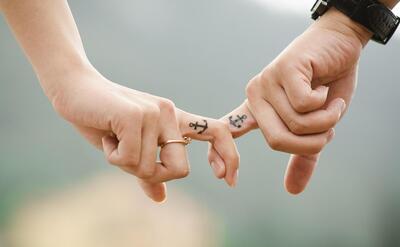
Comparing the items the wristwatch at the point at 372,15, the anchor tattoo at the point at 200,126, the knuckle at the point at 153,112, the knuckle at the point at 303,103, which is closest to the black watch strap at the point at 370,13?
the wristwatch at the point at 372,15

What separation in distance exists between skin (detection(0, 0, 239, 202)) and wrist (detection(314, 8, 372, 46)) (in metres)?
0.54

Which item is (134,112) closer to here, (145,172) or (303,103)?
(145,172)

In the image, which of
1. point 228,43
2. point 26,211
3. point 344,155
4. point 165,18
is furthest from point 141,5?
point 344,155

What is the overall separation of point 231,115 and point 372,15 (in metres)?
0.51

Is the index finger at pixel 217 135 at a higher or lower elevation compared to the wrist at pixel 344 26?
lower

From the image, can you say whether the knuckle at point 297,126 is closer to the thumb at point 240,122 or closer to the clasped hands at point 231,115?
the clasped hands at point 231,115

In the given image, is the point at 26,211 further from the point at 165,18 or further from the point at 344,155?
the point at 344,155

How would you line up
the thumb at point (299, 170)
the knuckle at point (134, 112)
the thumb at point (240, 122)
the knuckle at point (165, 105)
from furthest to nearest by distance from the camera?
the thumb at point (299, 170) → the thumb at point (240, 122) → the knuckle at point (165, 105) → the knuckle at point (134, 112)

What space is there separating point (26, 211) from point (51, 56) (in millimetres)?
3330

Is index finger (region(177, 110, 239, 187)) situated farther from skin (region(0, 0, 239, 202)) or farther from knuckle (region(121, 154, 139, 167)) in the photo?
knuckle (region(121, 154, 139, 167))

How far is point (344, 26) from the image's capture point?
132 centimetres

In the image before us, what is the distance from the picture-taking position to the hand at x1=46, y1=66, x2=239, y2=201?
3.50 feet

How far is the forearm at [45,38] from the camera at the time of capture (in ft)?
3.73

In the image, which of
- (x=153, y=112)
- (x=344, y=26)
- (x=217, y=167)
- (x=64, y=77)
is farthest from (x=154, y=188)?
(x=344, y=26)
